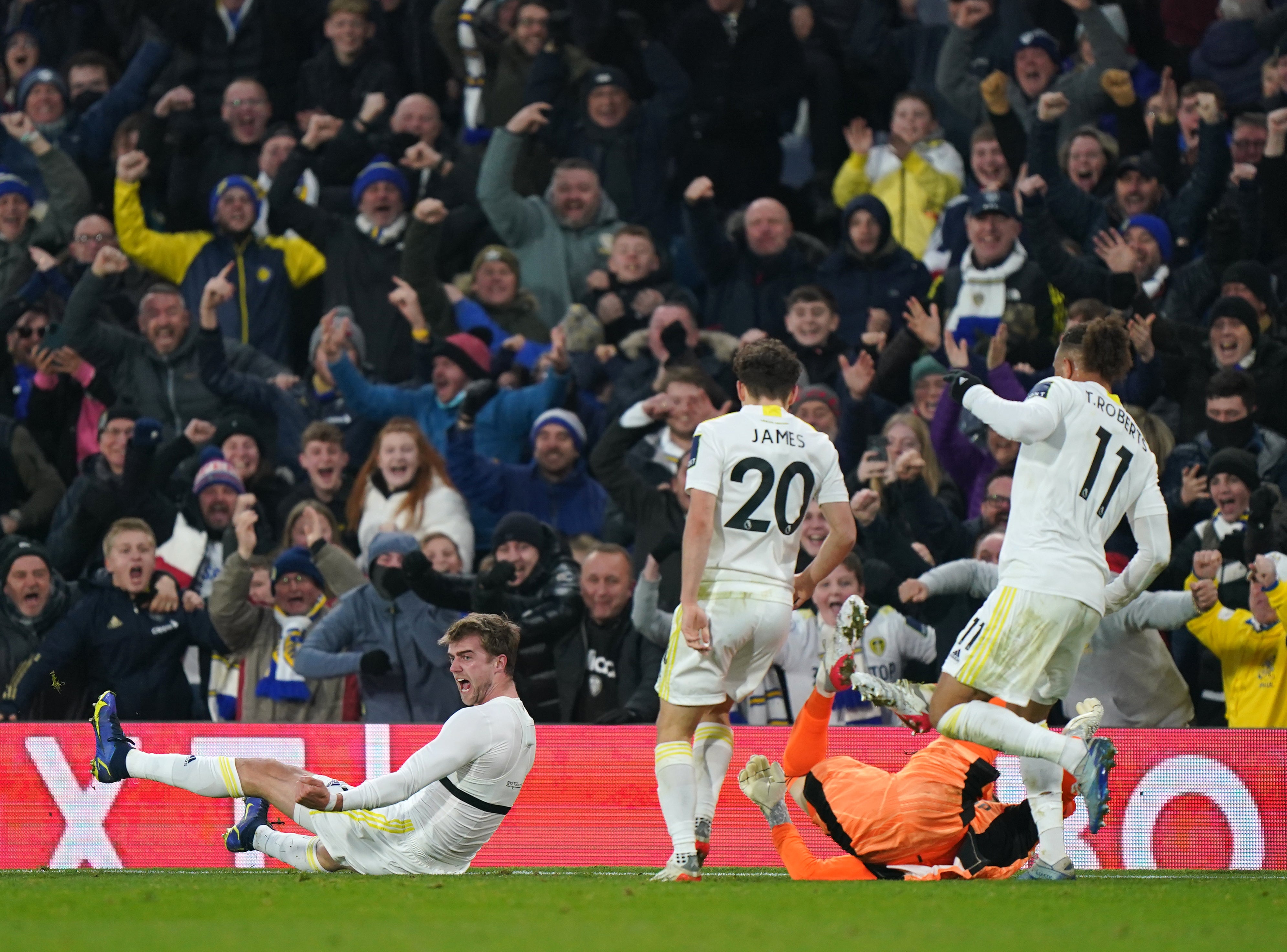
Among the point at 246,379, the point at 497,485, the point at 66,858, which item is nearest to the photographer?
the point at 66,858

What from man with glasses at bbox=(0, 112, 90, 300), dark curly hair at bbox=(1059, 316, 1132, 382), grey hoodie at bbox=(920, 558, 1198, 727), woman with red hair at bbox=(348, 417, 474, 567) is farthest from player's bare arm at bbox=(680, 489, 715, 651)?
man with glasses at bbox=(0, 112, 90, 300)

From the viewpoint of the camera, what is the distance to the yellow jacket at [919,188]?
14.9 meters

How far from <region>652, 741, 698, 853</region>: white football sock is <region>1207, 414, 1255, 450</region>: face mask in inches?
209

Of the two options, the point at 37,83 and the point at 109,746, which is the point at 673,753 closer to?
the point at 109,746

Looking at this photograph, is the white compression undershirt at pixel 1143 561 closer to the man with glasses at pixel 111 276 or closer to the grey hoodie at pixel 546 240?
the grey hoodie at pixel 546 240

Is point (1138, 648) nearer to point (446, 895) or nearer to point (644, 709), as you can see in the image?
point (644, 709)

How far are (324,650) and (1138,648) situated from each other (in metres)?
4.78

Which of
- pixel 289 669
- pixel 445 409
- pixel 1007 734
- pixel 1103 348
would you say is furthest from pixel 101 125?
pixel 1007 734

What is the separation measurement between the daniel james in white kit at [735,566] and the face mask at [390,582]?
355 centimetres

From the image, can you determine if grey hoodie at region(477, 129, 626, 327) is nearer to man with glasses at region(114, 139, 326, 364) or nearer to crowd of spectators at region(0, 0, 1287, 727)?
crowd of spectators at region(0, 0, 1287, 727)

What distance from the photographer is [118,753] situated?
8109mm

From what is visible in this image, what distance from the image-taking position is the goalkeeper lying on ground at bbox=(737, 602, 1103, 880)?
8086 millimetres

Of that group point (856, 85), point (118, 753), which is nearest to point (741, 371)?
point (118, 753)

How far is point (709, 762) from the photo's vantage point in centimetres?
807
